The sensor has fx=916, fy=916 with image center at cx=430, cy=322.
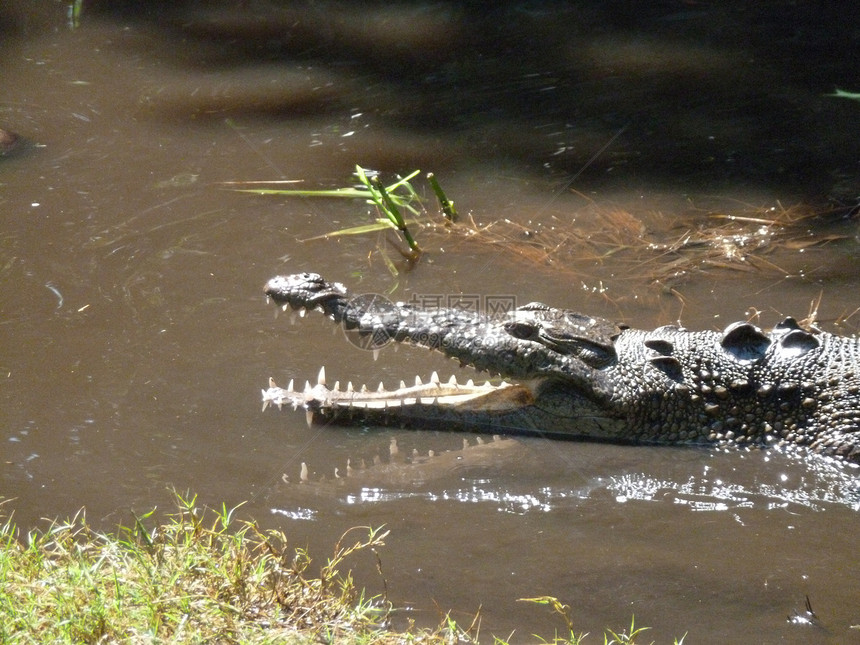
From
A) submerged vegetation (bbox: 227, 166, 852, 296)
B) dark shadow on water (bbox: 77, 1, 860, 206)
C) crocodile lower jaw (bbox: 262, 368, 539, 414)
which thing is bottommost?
crocodile lower jaw (bbox: 262, 368, 539, 414)

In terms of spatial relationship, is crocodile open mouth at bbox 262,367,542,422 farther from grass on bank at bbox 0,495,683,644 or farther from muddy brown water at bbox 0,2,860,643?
grass on bank at bbox 0,495,683,644

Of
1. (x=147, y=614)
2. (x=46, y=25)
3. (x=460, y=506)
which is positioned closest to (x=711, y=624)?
(x=460, y=506)

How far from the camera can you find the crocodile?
181 inches

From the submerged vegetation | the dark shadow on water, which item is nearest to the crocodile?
the submerged vegetation

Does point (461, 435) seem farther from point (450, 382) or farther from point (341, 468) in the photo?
point (341, 468)

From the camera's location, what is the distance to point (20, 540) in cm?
378

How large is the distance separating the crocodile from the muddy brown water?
0.14 m

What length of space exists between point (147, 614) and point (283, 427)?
5.79 feet

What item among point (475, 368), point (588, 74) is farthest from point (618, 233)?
point (588, 74)

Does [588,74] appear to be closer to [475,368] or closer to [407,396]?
[475,368]

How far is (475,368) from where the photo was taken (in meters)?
4.64

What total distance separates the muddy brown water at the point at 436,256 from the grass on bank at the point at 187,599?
0.85 feet

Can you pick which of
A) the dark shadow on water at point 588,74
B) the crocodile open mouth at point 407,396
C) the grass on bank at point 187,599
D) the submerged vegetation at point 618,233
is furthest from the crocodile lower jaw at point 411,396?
the dark shadow on water at point 588,74

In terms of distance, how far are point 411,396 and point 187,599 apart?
1911mm
